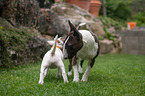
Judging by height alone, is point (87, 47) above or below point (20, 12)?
below

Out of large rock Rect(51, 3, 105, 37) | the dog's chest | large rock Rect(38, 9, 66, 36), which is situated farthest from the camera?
large rock Rect(51, 3, 105, 37)

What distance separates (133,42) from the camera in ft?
49.6

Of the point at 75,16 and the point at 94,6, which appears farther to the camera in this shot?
the point at 94,6

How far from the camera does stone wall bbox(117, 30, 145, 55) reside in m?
14.8

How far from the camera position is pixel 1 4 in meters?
6.39

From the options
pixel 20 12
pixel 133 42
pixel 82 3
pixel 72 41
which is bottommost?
pixel 133 42

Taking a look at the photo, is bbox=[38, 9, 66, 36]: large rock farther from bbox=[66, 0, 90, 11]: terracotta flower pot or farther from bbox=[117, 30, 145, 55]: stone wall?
bbox=[117, 30, 145, 55]: stone wall

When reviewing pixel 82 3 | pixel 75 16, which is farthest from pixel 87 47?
pixel 82 3

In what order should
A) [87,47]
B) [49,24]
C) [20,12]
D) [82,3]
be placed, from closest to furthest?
[87,47] < [20,12] < [49,24] < [82,3]

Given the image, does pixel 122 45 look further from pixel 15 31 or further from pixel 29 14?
pixel 15 31

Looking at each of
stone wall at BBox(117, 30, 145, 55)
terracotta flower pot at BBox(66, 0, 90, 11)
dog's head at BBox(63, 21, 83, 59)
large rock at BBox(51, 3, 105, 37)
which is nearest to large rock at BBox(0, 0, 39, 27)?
large rock at BBox(51, 3, 105, 37)

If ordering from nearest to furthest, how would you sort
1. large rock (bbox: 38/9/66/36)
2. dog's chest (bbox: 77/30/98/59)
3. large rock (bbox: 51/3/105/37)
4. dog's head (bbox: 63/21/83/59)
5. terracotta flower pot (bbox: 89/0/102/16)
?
dog's head (bbox: 63/21/83/59), dog's chest (bbox: 77/30/98/59), large rock (bbox: 38/9/66/36), large rock (bbox: 51/3/105/37), terracotta flower pot (bbox: 89/0/102/16)

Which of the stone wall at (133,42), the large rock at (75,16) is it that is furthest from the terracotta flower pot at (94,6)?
the stone wall at (133,42)

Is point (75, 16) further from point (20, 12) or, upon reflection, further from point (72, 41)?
point (72, 41)
